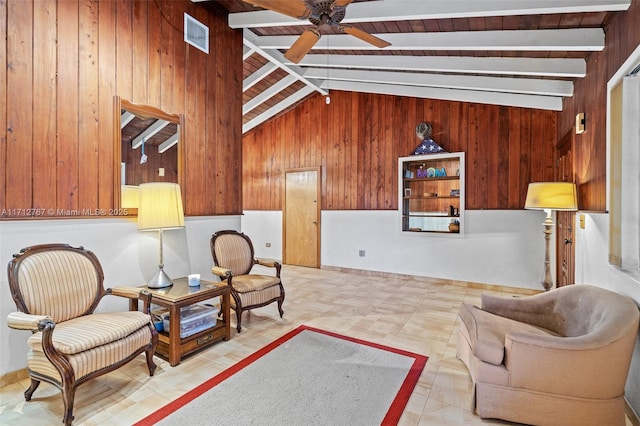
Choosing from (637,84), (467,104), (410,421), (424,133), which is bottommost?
(410,421)

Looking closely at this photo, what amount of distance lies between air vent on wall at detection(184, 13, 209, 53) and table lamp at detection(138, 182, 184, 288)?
1.77 meters

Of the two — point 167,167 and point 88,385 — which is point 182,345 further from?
point 167,167

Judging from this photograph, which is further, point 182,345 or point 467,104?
point 467,104

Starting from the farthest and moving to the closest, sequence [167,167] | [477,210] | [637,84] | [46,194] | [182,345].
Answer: [477,210], [167,167], [182,345], [46,194], [637,84]

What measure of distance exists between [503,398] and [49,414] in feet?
8.72

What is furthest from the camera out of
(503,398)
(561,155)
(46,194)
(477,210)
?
(477,210)

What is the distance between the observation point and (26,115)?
2148 millimetres

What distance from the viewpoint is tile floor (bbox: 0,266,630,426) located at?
1822mm

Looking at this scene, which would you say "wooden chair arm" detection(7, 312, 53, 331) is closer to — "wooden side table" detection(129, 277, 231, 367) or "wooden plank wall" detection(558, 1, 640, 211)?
"wooden side table" detection(129, 277, 231, 367)

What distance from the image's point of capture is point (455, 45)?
10.4 ft

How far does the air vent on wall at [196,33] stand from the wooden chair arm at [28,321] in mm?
2884

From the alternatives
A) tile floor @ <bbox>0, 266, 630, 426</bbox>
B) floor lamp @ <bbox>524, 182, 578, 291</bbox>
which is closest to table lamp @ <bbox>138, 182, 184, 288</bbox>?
tile floor @ <bbox>0, 266, 630, 426</bbox>

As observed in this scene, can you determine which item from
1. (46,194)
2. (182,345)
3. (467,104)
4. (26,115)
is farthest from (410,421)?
(467,104)

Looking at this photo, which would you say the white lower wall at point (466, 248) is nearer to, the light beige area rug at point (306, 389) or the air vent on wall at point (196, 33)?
the light beige area rug at point (306, 389)
